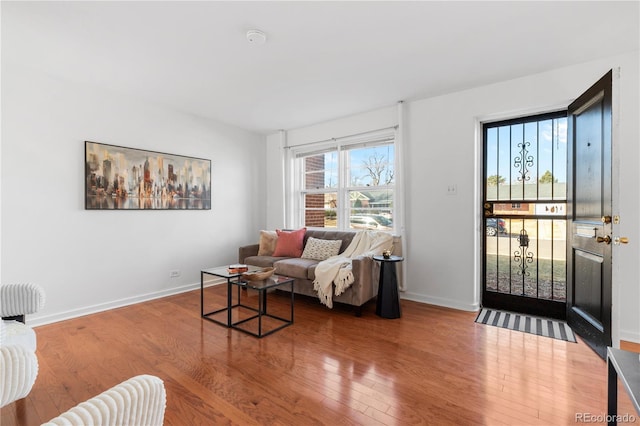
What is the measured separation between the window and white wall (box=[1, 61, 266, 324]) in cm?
145

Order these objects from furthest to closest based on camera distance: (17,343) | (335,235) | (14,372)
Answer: (335,235)
(17,343)
(14,372)

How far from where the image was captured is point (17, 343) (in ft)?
5.59

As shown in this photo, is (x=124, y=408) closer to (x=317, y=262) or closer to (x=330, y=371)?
(x=330, y=371)

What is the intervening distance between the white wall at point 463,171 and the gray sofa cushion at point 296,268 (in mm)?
1265

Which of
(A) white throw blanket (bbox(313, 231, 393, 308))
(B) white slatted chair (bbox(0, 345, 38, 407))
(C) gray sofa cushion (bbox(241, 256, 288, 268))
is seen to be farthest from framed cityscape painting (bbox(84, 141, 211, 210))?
(B) white slatted chair (bbox(0, 345, 38, 407))

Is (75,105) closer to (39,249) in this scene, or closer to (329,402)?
(39,249)

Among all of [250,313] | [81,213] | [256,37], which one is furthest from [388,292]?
[81,213]

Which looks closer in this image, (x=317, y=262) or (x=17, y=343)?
(x=17, y=343)

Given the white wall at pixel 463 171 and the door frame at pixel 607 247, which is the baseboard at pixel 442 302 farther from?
the door frame at pixel 607 247

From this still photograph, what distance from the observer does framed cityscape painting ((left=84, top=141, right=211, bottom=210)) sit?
136 inches

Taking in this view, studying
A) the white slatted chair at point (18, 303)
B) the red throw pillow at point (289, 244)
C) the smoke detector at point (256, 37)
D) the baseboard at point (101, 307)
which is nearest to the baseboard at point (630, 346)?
the red throw pillow at point (289, 244)

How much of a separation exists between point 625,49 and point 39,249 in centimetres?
576

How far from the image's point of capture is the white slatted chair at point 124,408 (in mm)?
864

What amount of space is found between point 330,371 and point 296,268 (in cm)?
159
